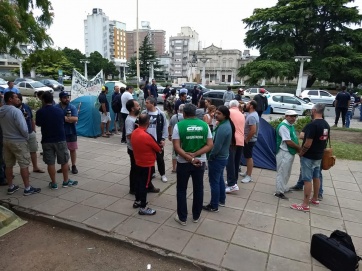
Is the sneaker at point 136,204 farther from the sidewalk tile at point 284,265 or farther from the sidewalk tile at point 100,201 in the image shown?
the sidewalk tile at point 284,265

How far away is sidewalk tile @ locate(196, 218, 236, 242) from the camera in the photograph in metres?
3.74

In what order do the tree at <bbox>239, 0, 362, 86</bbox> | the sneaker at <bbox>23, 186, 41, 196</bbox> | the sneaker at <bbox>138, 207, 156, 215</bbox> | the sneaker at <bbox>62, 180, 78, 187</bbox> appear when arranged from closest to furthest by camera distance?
1. the sneaker at <bbox>138, 207, 156, 215</bbox>
2. the sneaker at <bbox>23, 186, 41, 196</bbox>
3. the sneaker at <bbox>62, 180, 78, 187</bbox>
4. the tree at <bbox>239, 0, 362, 86</bbox>

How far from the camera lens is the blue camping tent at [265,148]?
6.79 m

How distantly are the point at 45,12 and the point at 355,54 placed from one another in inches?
1314

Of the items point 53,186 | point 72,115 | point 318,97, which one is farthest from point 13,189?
point 318,97

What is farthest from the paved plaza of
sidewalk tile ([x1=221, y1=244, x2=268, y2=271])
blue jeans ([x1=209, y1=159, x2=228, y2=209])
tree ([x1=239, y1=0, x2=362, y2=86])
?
tree ([x1=239, y1=0, x2=362, y2=86])

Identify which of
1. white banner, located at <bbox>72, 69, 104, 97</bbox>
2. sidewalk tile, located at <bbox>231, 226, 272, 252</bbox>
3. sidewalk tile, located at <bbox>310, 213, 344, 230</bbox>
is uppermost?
white banner, located at <bbox>72, 69, 104, 97</bbox>

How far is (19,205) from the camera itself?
446 centimetres

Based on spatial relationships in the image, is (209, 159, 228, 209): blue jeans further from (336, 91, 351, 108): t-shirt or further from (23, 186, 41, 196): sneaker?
(336, 91, 351, 108): t-shirt

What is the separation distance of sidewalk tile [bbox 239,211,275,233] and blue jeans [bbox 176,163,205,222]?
0.79 m

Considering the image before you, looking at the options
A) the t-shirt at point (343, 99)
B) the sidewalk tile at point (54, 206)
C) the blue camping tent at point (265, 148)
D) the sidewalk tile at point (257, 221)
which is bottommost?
the sidewalk tile at point (257, 221)

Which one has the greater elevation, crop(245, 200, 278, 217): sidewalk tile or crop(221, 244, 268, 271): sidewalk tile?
crop(221, 244, 268, 271): sidewalk tile

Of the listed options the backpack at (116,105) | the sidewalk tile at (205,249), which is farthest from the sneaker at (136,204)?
the backpack at (116,105)

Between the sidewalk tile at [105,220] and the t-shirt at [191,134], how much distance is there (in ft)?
4.52
